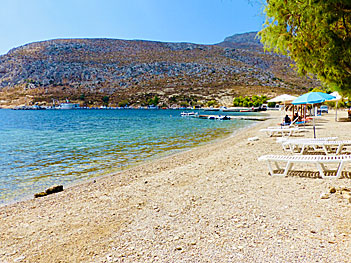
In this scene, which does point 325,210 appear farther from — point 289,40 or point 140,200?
point 140,200

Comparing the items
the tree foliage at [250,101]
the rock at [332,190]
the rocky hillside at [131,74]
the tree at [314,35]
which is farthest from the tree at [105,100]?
the rock at [332,190]

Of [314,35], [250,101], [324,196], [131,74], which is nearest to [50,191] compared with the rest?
[324,196]

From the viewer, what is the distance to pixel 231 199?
15.8 feet

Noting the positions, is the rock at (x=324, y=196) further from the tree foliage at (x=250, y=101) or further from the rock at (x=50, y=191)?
the tree foliage at (x=250, y=101)

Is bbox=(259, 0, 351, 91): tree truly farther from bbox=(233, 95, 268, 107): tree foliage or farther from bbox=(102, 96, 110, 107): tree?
bbox=(102, 96, 110, 107): tree

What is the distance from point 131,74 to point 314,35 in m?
115

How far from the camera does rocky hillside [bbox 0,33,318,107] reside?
104062mm

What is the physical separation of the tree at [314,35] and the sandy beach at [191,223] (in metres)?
2.15

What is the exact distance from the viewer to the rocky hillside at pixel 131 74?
10406cm

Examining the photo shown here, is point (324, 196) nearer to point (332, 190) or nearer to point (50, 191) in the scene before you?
point (332, 190)

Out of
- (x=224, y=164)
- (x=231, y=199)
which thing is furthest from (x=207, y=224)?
(x=224, y=164)

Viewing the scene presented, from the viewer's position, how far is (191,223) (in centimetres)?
390

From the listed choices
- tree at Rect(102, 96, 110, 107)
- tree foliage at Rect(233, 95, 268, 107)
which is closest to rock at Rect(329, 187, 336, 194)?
tree foliage at Rect(233, 95, 268, 107)

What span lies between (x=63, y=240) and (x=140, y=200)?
177cm
